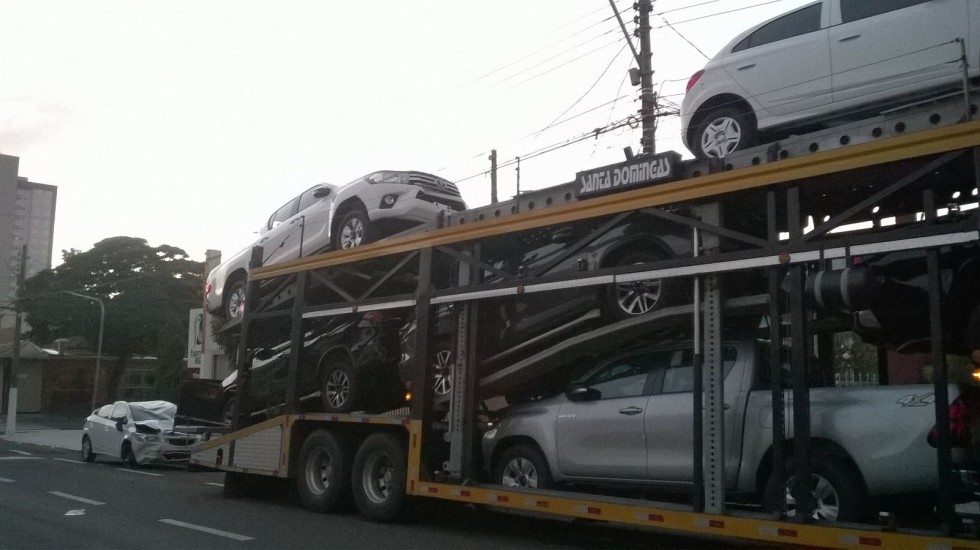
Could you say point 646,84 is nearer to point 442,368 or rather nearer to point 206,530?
point 442,368

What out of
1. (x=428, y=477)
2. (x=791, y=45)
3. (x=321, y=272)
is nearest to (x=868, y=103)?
(x=791, y=45)

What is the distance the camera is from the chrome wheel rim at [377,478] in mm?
10062

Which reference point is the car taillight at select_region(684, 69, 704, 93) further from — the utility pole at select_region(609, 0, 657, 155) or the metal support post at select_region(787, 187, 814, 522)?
the utility pole at select_region(609, 0, 657, 155)

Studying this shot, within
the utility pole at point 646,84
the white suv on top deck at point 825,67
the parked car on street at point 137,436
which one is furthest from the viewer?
the parked car on street at point 137,436

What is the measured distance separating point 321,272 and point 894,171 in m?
7.45

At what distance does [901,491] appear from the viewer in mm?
6242

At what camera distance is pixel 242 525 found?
9938mm

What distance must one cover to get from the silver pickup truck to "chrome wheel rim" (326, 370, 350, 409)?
2451mm

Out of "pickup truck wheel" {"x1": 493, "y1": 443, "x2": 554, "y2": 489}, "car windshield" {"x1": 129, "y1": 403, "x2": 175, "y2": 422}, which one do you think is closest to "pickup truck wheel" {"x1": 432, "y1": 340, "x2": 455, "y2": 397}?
"pickup truck wheel" {"x1": 493, "y1": 443, "x2": 554, "y2": 489}

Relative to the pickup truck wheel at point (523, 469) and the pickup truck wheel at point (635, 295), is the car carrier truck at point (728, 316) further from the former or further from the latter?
the pickup truck wheel at point (523, 469)

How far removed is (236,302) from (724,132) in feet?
30.1

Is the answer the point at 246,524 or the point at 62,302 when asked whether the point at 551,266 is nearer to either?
the point at 246,524

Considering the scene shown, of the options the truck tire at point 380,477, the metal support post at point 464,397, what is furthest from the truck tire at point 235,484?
the metal support post at point 464,397

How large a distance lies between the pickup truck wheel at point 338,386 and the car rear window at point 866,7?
6845mm
